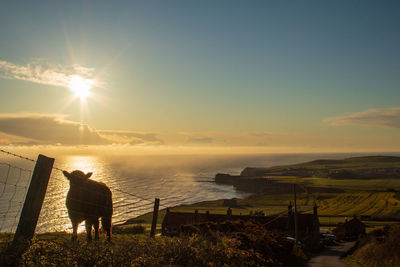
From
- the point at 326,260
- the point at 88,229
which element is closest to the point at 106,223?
the point at 88,229

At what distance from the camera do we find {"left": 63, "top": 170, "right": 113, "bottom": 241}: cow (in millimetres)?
10461

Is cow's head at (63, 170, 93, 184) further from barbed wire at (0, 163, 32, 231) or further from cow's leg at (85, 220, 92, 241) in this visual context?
cow's leg at (85, 220, 92, 241)

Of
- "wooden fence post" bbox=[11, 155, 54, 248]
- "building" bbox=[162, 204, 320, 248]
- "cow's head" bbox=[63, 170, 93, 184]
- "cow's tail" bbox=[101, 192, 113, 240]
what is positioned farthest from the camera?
"building" bbox=[162, 204, 320, 248]

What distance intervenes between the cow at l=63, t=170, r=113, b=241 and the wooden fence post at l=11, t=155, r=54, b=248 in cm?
393

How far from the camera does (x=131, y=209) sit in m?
94.6

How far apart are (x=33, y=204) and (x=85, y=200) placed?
184 inches

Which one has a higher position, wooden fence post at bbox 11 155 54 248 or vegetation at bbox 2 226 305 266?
wooden fence post at bbox 11 155 54 248

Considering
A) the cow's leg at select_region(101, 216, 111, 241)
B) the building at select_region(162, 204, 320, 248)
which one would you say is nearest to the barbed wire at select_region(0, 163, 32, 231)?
the cow's leg at select_region(101, 216, 111, 241)

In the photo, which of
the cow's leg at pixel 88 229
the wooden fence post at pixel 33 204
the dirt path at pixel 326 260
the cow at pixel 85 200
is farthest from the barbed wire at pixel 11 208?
the dirt path at pixel 326 260

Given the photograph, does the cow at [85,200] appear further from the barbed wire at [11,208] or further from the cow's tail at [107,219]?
the barbed wire at [11,208]

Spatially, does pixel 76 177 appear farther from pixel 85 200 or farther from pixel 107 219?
pixel 107 219

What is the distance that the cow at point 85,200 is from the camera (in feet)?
34.3

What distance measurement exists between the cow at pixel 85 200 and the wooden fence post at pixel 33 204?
3.93m

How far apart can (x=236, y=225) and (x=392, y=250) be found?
616 inches
